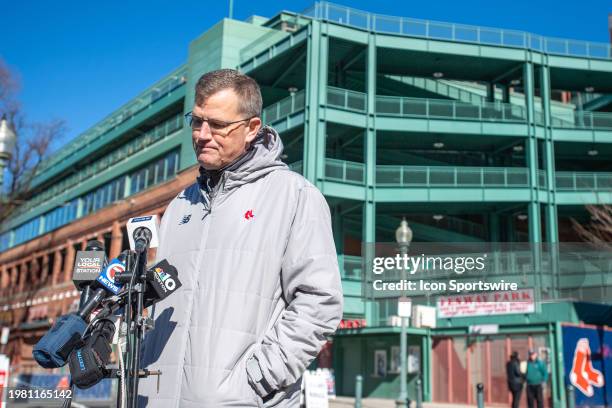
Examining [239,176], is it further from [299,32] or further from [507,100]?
[507,100]

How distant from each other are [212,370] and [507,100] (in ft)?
109

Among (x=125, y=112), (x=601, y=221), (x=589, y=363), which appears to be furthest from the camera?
(x=125, y=112)

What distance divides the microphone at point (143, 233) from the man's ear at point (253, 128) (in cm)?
52

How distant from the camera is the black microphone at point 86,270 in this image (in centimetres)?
265

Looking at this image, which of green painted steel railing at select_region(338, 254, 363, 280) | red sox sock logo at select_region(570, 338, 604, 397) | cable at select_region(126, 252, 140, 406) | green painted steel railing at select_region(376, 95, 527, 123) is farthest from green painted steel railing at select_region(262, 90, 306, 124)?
cable at select_region(126, 252, 140, 406)

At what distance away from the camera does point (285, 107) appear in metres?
30.5

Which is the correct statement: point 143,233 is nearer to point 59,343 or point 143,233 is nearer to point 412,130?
point 59,343

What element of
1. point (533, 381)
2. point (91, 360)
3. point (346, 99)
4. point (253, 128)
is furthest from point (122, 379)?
point (346, 99)

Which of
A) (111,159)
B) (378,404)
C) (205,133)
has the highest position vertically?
(111,159)

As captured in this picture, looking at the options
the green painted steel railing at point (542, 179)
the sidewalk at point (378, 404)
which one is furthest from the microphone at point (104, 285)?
the green painted steel railing at point (542, 179)

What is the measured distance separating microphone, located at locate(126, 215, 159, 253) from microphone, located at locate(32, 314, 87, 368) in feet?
1.23

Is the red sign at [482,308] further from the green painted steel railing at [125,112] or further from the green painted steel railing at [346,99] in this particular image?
the green painted steel railing at [125,112]

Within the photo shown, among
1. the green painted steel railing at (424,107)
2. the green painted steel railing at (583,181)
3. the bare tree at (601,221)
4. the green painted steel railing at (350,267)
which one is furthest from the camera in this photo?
the green painted steel railing at (583,181)

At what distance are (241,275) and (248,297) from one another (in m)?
0.09
